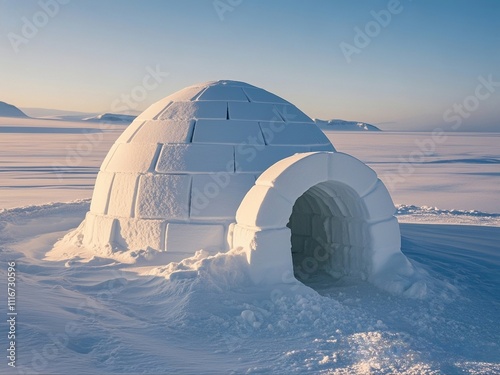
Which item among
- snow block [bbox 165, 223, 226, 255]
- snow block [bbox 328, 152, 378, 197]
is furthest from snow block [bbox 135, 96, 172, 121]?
snow block [bbox 328, 152, 378, 197]

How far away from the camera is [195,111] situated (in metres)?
9.21

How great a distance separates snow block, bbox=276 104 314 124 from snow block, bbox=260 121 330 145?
117mm

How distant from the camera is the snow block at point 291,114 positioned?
31.6ft

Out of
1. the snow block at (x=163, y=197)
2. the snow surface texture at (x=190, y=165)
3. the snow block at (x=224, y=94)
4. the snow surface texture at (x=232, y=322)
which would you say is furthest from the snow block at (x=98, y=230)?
the snow block at (x=224, y=94)

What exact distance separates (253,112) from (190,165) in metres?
1.51

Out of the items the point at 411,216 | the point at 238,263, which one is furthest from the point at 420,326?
the point at 411,216

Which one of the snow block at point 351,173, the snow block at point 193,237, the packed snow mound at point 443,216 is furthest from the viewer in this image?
the packed snow mound at point 443,216

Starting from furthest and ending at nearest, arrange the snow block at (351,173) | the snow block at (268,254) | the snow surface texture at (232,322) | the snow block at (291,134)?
the snow block at (291,134)
the snow block at (351,173)
the snow block at (268,254)
the snow surface texture at (232,322)

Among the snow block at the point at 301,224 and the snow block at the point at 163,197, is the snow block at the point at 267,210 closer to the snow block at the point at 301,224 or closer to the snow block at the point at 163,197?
the snow block at the point at 163,197

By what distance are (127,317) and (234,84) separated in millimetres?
4915

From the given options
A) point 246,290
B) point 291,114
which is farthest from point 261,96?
point 246,290

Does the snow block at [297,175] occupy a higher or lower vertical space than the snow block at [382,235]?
higher

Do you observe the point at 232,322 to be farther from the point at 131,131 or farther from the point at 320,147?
the point at 131,131

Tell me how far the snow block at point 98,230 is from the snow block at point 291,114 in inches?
130
